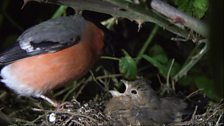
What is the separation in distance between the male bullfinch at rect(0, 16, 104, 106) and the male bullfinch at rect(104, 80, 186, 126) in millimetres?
309

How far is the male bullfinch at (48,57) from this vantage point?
265 centimetres

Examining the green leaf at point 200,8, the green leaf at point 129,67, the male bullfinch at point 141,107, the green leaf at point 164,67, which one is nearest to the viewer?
the green leaf at point 200,8

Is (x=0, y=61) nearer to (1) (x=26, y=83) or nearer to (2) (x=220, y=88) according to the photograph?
(1) (x=26, y=83)

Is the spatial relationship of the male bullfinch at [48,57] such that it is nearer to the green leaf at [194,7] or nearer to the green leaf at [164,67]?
the green leaf at [164,67]

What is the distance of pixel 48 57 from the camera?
264 centimetres

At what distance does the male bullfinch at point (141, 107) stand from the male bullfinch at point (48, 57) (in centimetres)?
31

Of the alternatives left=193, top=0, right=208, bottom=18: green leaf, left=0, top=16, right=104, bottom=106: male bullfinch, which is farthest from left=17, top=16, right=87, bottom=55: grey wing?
left=193, top=0, right=208, bottom=18: green leaf

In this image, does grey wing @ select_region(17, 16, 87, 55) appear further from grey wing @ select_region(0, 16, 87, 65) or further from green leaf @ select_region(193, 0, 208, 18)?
green leaf @ select_region(193, 0, 208, 18)

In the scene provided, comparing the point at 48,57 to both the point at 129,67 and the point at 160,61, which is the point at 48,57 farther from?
the point at 160,61

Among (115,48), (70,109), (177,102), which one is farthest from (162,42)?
(70,109)

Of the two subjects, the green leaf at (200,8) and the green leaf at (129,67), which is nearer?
the green leaf at (200,8)

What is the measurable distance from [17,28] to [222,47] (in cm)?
357

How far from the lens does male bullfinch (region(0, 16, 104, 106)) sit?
8.69 feet

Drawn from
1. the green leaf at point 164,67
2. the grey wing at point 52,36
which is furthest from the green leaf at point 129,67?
the grey wing at point 52,36
